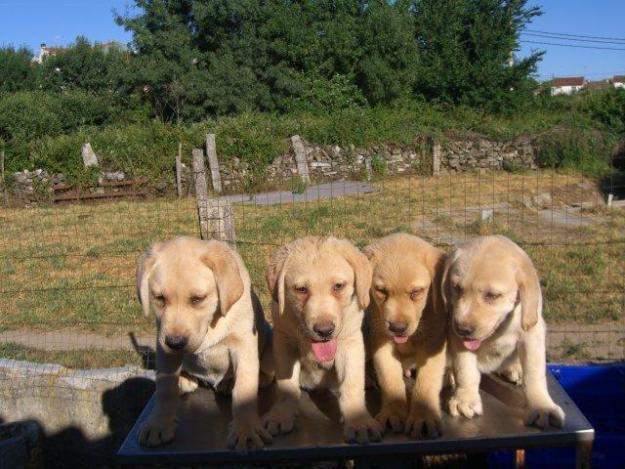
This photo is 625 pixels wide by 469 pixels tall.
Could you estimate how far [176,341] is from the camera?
3240mm

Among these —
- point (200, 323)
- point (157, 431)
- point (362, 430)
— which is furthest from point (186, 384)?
point (362, 430)

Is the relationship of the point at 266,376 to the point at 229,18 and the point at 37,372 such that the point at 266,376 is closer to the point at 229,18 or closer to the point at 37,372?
the point at 37,372

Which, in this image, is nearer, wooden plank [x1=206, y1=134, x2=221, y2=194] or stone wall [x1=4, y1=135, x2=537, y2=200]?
wooden plank [x1=206, y1=134, x2=221, y2=194]

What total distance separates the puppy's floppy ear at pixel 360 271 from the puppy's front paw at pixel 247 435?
820mm

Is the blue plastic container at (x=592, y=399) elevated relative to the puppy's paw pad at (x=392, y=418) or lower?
lower

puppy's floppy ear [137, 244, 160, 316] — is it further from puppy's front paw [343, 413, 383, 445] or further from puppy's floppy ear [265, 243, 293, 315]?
puppy's front paw [343, 413, 383, 445]

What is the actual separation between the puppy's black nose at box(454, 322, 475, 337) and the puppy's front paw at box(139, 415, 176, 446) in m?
1.58

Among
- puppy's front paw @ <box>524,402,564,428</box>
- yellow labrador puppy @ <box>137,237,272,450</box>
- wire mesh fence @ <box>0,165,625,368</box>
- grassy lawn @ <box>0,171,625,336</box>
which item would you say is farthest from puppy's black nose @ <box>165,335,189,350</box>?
grassy lawn @ <box>0,171,625,336</box>

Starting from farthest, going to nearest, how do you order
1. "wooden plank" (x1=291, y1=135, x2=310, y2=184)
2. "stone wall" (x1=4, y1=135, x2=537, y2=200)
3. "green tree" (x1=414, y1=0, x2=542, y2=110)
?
"green tree" (x1=414, y1=0, x2=542, y2=110) → "wooden plank" (x1=291, y1=135, x2=310, y2=184) → "stone wall" (x1=4, y1=135, x2=537, y2=200)

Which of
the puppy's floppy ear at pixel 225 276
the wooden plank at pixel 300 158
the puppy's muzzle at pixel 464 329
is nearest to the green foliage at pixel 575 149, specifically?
the wooden plank at pixel 300 158

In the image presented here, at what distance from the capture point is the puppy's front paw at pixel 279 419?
354 cm

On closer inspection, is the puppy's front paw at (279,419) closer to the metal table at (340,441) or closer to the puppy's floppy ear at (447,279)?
the metal table at (340,441)

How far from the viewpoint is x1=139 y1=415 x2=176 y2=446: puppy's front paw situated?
3.48 m

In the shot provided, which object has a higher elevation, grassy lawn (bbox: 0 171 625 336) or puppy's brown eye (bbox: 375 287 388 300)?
puppy's brown eye (bbox: 375 287 388 300)
